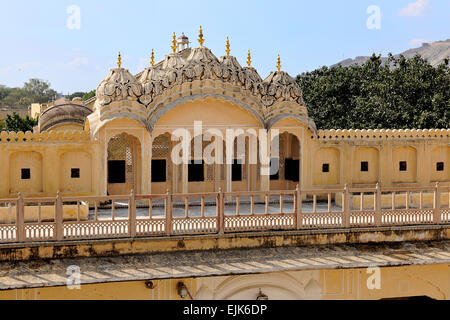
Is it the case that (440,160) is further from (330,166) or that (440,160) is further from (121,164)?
(121,164)

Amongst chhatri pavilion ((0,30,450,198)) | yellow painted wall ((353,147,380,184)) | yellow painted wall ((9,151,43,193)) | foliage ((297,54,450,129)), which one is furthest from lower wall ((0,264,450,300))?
foliage ((297,54,450,129))

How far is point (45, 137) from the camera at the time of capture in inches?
601

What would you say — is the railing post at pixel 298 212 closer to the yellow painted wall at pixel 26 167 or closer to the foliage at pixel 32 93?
the yellow painted wall at pixel 26 167

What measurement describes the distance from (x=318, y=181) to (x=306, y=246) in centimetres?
562

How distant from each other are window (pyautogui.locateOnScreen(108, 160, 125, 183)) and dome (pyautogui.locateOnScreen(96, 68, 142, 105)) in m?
2.34

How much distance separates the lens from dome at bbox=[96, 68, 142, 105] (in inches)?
616

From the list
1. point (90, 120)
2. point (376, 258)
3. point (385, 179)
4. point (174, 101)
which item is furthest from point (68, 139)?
point (385, 179)

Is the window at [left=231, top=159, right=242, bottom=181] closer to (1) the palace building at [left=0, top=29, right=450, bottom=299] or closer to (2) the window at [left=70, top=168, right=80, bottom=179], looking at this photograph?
(1) the palace building at [left=0, top=29, right=450, bottom=299]

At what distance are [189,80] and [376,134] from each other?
24.4 feet

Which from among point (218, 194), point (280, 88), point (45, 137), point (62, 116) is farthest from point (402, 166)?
point (62, 116)

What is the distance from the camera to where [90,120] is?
16562 millimetres

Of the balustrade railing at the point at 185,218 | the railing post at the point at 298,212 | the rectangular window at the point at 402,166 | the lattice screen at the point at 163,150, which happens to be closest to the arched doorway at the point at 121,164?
the lattice screen at the point at 163,150

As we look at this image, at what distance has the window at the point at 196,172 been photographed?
17.6 metres
